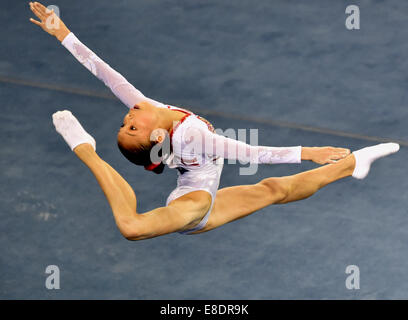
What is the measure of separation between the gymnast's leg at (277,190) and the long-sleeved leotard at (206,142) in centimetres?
47

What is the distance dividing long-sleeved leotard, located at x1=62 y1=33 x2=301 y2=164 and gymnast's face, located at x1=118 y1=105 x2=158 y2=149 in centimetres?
18

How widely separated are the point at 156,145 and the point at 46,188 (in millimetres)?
1523

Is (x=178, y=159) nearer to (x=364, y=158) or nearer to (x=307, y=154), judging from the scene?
(x=307, y=154)

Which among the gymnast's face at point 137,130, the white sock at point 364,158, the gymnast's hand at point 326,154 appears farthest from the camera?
the white sock at point 364,158

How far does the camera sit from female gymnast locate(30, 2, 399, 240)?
17.4 feet

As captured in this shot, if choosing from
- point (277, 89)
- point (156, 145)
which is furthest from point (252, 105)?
point (156, 145)

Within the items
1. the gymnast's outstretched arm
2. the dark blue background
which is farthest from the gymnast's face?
the dark blue background

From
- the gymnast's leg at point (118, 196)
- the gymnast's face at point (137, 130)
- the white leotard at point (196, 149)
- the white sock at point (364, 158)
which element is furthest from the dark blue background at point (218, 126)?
the gymnast's face at point (137, 130)

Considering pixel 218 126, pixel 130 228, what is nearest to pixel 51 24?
pixel 130 228

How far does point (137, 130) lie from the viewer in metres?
5.40

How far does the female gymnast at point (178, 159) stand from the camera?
17.4 feet

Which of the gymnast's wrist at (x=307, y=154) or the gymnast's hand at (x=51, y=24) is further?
the gymnast's hand at (x=51, y=24)

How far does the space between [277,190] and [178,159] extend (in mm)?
656

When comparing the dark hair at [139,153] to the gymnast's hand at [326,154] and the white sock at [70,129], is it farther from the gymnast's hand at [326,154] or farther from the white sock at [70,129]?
the gymnast's hand at [326,154]
